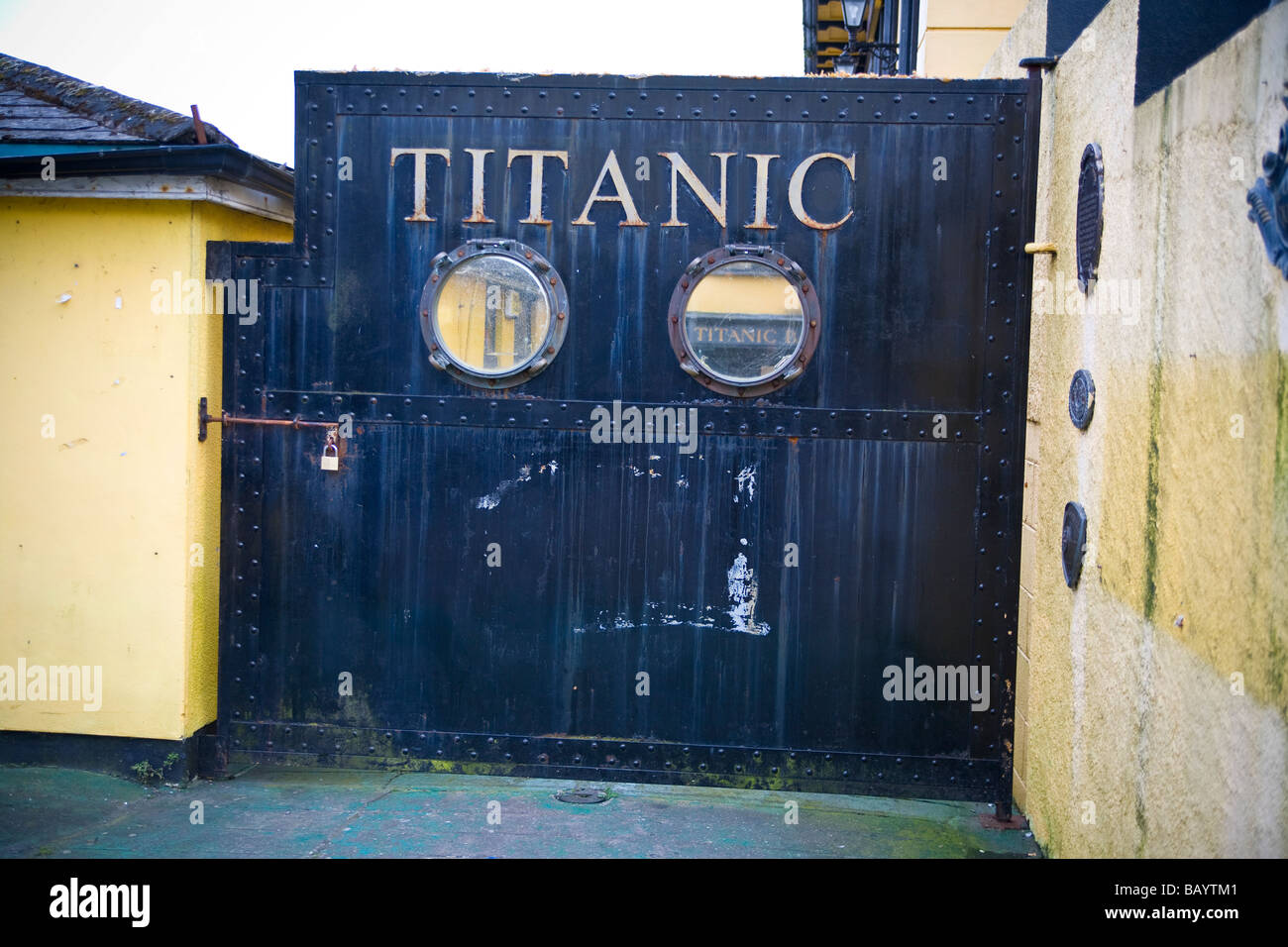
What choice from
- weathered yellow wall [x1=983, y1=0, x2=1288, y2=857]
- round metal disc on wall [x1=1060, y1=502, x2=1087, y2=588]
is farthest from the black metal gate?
round metal disc on wall [x1=1060, y1=502, x2=1087, y2=588]

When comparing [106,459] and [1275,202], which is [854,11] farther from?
[1275,202]

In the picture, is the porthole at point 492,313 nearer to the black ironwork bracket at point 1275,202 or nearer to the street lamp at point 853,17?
the black ironwork bracket at point 1275,202

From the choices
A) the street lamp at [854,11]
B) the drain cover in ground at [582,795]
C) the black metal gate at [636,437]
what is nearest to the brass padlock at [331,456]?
the black metal gate at [636,437]

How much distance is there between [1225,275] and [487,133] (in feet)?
9.96

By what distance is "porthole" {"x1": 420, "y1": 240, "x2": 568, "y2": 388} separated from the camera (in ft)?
15.7

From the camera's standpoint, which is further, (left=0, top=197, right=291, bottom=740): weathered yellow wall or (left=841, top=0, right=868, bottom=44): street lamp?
(left=841, top=0, right=868, bottom=44): street lamp

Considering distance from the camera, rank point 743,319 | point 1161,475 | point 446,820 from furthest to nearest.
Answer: point 743,319 < point 446,820 < point 1161,475

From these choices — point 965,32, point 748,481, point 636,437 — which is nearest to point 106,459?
point 636,437

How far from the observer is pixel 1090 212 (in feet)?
13.0

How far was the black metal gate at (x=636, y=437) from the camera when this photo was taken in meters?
4.72

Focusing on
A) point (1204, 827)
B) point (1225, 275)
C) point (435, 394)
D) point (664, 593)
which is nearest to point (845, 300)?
point (664, 593)

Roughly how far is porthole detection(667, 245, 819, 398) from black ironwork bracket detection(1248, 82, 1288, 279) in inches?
89.6

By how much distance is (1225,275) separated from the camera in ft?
9.12

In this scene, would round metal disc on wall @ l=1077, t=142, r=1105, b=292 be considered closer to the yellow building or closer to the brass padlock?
the brass padlock
